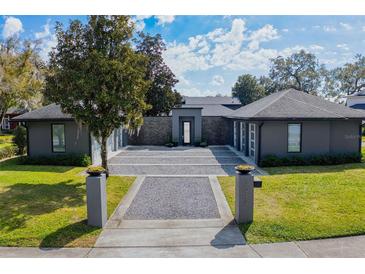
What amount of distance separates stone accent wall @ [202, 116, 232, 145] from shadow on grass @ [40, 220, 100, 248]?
1829 centimetres

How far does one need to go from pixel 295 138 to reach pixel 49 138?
13.3 meters

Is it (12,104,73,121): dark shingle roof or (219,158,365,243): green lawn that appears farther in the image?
(12,104,73,121): dark shingle roof

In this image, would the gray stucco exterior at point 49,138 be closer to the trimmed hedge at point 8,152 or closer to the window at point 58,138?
the window at point 58,138

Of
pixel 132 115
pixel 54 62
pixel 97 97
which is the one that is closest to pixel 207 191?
pixel 132 115

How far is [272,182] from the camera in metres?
11.1

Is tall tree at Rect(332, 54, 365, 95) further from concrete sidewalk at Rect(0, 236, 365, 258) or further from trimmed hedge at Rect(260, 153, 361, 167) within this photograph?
concrete sidewalk at Rect(0, 236, 365, 258)

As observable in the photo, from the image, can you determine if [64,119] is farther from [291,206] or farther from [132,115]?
[291,206]

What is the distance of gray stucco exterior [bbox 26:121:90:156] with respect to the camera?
15766mm

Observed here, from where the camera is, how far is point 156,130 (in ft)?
82.3

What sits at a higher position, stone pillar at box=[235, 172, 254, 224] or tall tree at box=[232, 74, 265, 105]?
tall tree at box=[232, 74, 265, 105]

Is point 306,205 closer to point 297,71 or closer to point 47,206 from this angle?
point 47,206

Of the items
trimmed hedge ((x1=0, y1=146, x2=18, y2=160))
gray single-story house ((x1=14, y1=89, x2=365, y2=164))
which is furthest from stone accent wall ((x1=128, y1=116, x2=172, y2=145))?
trimmed hedge ((x1=0, y1=146, x2=18, y2=160))

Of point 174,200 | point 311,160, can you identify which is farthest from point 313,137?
point 174,200

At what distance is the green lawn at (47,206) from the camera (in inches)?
259
